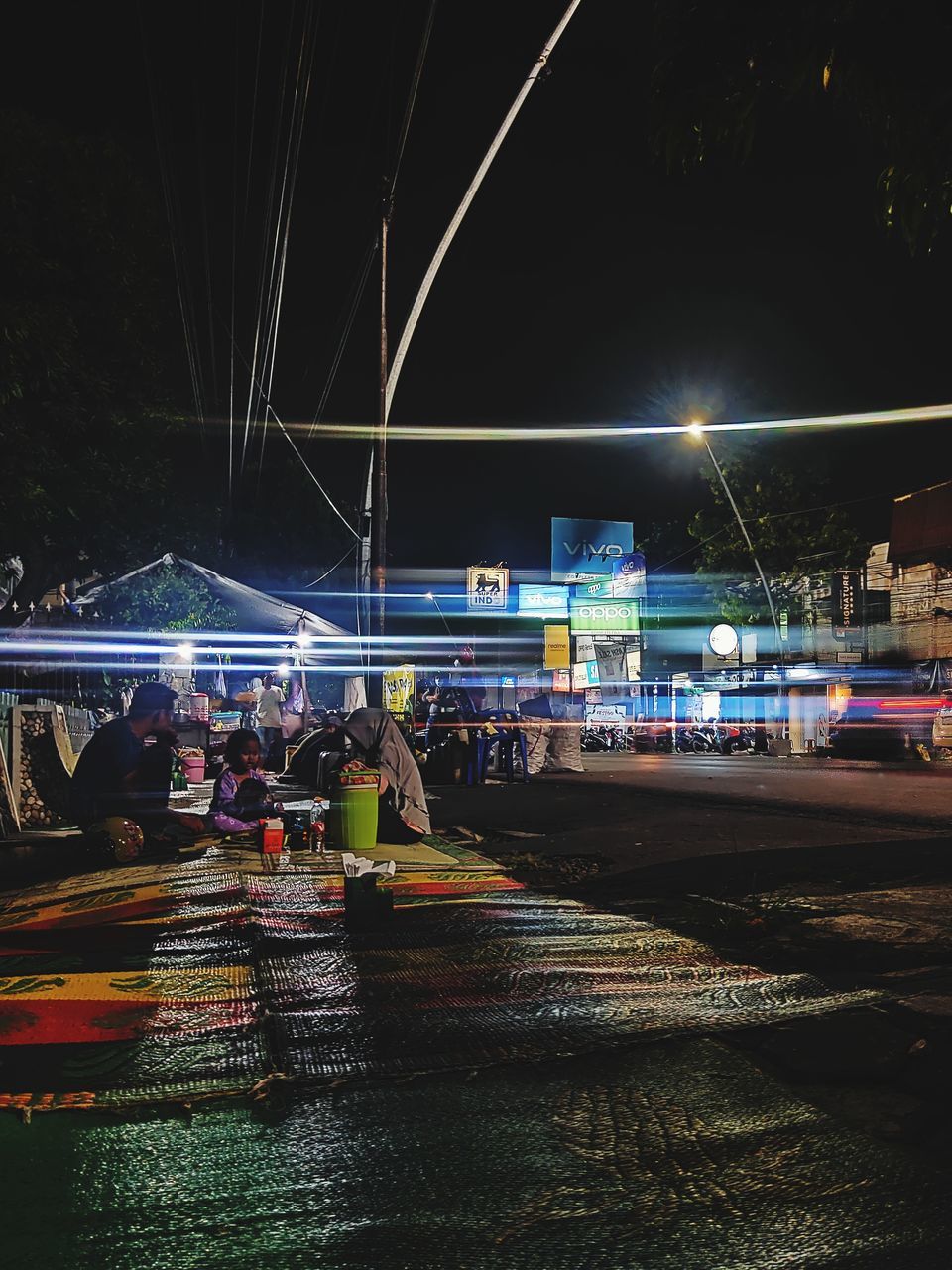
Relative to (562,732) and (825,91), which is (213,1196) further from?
(562,732)

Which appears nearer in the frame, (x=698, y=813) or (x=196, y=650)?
(x=698, y=813)

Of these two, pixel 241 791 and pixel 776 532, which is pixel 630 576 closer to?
pixel 776 532

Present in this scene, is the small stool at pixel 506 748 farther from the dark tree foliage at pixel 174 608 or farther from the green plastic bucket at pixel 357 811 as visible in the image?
the dark tree foliage at pixel 174 608

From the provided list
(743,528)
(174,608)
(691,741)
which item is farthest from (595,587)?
(174,608)

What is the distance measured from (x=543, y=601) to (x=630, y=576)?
4.81 m

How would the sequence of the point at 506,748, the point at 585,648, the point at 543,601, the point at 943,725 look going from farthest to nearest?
the point at 585,648
the point at 543,601
the point at 943,725
the point at 506,748

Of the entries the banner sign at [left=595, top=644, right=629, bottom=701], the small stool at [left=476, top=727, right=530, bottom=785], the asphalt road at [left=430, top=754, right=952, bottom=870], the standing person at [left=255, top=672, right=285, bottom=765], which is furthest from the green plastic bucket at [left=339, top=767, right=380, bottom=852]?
the banner sign at [left=595, top=644, right=629, bottom=701]

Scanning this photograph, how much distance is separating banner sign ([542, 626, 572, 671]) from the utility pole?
31.4 m

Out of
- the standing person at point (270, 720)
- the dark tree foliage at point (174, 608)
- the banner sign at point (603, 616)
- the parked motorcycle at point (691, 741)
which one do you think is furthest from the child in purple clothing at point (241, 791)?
the banner sign at point (603, 616)

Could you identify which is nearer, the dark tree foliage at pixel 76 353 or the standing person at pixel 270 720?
the dark tree foliage at pixel 76 353

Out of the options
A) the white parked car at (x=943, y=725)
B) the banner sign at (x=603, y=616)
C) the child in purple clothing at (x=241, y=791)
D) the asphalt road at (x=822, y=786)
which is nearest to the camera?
the child in purple clothing at (x=241, y=791)

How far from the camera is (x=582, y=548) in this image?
54750 mm

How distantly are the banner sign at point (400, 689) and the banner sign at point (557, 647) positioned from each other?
25902 mm

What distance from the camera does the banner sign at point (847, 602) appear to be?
37.9m
